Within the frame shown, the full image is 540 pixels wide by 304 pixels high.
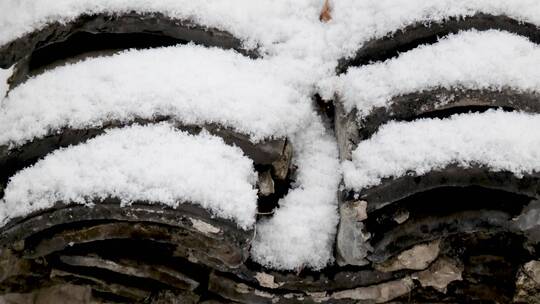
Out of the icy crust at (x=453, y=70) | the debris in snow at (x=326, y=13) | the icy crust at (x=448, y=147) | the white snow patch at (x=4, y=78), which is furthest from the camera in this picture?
the white snow patch at (x=4, y=78)

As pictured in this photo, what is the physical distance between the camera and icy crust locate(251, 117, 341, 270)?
1745 mm

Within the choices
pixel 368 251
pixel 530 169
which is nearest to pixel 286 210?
pixel 368 251

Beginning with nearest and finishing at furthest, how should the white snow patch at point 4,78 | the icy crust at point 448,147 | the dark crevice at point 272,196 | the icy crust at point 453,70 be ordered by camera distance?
the icy crust at point 448,147, the icy crust at point 453,70, the dark crevice at point 272,196, the white snow patch at point 4,78

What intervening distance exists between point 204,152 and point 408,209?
65cm

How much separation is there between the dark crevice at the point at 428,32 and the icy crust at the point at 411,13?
14mm

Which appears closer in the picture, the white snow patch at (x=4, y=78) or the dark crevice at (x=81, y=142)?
the dark crevice at (x=81, y=142)

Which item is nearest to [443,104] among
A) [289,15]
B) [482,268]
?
[482,268]

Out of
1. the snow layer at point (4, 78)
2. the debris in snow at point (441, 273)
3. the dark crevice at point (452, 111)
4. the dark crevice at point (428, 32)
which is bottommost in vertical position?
the debris in snow at point (441, 273)

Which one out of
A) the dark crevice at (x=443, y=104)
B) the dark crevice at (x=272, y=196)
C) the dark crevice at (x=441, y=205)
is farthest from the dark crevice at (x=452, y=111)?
the dark crevice at (x=272, y=196)

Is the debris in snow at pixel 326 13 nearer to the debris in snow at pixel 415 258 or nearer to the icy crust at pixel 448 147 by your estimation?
the icy crust at pixel 448 147

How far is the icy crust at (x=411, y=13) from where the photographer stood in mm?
1811

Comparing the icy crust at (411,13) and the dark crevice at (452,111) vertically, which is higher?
the icy crust at (411,13)

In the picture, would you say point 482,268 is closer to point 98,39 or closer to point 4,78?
point 98,39

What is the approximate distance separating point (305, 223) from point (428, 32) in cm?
76
